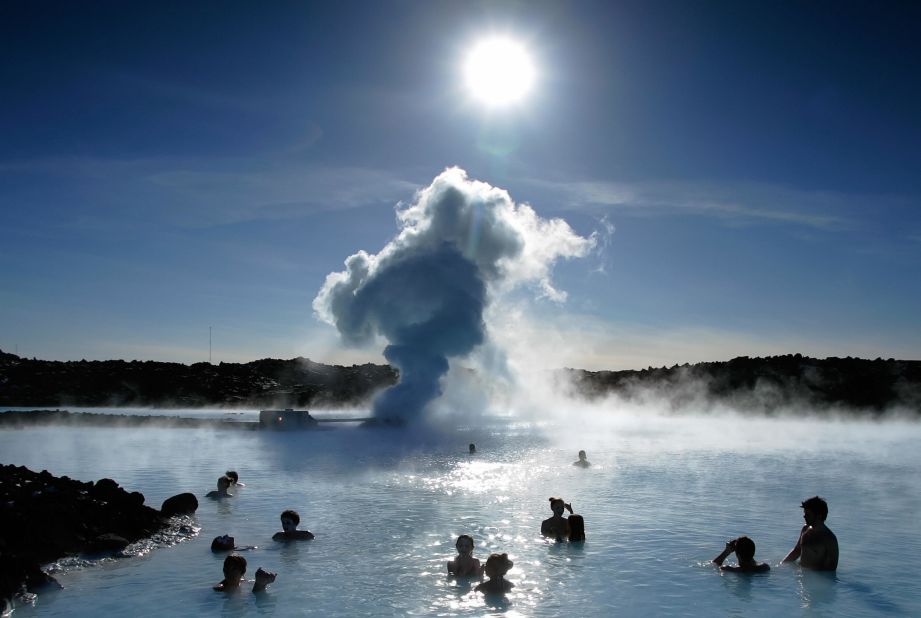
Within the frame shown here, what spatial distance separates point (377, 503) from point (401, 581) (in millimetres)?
7027

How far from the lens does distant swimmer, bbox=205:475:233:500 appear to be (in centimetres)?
1747

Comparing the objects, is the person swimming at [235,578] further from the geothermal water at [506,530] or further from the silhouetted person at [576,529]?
the silhouetted person at [576,529]

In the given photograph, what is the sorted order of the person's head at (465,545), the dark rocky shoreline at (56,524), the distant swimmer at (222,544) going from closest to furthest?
the dark rocky shoreline at (56,524), the person's head at (465,545), the distant swimmer at (222,544)

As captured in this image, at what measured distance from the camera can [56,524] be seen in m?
11.7

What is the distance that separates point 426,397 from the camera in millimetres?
54312

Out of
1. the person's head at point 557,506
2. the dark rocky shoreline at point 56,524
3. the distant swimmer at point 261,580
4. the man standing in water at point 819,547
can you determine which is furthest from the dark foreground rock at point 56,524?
the man standing in water at point 819,547

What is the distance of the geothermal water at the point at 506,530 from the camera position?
943 cm

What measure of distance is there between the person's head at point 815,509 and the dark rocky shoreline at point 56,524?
11.8 metres

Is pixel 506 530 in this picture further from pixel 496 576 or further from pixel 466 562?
pixel 496 576

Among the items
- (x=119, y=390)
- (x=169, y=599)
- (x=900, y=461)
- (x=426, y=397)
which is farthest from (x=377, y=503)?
(x=119, y=390)

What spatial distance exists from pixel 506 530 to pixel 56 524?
336 inches

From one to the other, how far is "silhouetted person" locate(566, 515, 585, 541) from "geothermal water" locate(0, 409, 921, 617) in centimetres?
33

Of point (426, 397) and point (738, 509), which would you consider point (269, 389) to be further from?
point (738, 509)

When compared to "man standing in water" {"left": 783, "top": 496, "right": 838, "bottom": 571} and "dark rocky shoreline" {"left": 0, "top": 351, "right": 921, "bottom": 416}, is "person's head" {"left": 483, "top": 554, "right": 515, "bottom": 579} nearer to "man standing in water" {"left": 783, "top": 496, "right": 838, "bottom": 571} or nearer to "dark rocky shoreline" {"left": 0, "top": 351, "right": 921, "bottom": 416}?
"man standing in water" {"left": 783, "top": 496, "right": 838, "bottom": 571}
